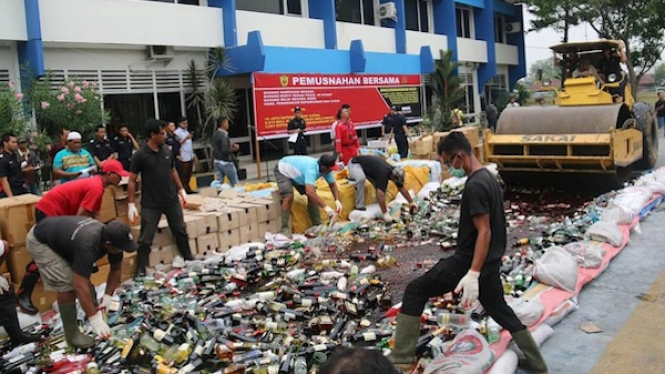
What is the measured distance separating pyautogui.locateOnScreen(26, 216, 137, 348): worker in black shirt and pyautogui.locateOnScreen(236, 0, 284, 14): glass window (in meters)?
12.7

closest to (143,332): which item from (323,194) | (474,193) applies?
(474,193)

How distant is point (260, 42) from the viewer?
47.6 feet

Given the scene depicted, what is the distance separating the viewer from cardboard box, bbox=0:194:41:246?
5.80 meters

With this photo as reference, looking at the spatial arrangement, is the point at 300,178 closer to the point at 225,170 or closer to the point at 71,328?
the point at 225,170

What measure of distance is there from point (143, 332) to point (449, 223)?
4.82 meters

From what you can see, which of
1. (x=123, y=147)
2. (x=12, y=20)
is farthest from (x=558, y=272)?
(x=12, y=20)

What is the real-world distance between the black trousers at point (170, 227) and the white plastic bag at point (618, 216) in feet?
16.9

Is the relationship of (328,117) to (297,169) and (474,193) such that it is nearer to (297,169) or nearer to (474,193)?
(297,169)

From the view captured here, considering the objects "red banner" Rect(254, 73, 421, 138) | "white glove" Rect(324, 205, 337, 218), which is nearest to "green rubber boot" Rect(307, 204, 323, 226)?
"white glove" Rect(324, 205, 337, 218)

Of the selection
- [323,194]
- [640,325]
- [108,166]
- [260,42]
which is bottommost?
[640,325]

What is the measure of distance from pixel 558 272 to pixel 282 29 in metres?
13.2

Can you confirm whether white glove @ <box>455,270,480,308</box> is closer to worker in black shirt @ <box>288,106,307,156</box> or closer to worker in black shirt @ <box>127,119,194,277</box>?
worker in black shirt @ <box>127,119,194,277</box>

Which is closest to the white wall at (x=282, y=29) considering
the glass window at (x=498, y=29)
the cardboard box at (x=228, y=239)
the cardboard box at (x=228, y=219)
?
the cardboard box at (x=228, y=219)

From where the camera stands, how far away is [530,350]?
4008mm
